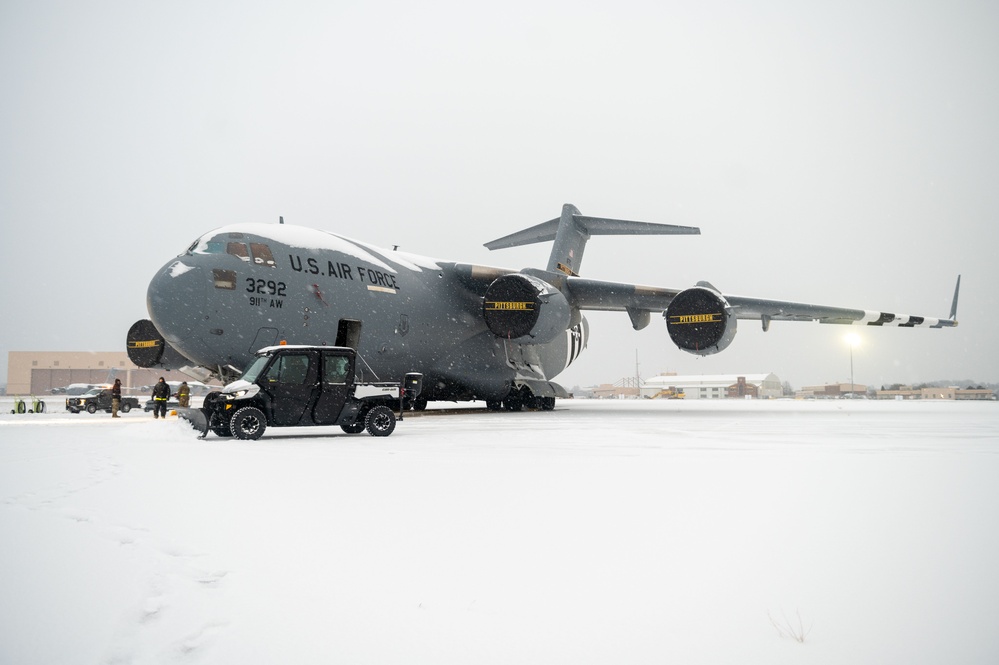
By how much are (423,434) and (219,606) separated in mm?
7857

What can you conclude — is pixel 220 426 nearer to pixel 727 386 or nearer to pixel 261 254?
pixel 261 254

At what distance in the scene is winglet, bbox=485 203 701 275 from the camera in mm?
20803

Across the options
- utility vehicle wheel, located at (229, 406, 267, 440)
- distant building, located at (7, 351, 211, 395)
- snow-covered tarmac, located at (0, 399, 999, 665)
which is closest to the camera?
snow-covered tarmac, located at (0, 399, 999, 665)

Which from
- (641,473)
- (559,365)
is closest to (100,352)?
(559,365)

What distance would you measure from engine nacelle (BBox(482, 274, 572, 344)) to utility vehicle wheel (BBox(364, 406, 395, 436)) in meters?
6.41

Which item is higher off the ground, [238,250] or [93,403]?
[238,250]

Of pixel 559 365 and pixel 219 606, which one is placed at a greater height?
pixel 559 365

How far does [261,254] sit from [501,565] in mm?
10779

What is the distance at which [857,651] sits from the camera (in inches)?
85.8

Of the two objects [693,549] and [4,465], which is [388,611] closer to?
[693,549]

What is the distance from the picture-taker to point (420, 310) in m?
16.0

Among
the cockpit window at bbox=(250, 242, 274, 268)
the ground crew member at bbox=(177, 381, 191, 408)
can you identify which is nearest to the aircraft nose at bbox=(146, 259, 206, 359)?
the cockpit window at bbox=(250, 242, 274, 268)

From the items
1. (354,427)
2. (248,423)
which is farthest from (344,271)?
(248,423)

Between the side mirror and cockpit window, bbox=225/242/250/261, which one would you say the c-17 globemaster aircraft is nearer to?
cockpit window, bbox=225/242/250/261
